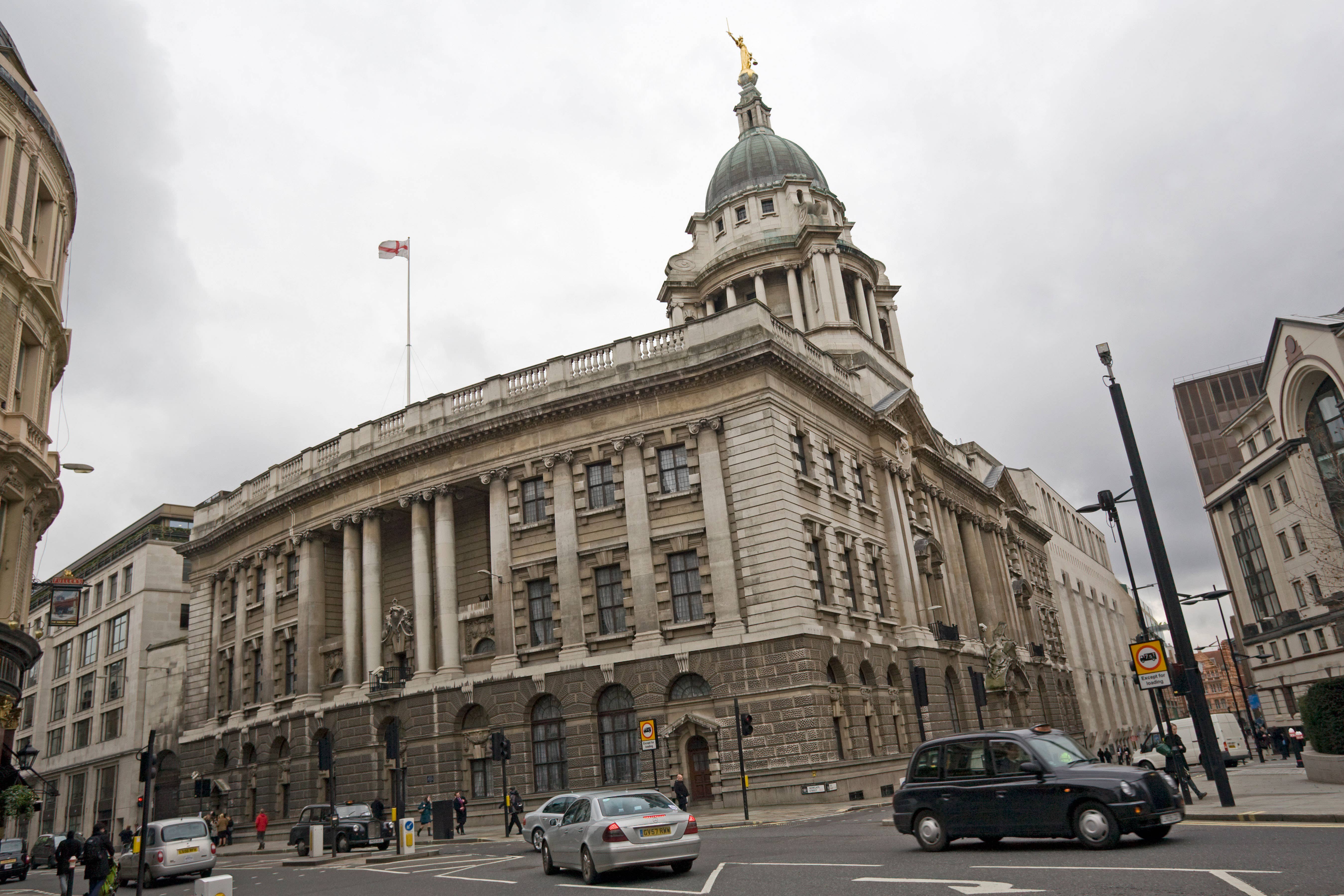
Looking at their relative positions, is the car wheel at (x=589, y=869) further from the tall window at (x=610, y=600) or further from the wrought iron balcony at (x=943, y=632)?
the wrought iron balcony at (x=943, y=632)

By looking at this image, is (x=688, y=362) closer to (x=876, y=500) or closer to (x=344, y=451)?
(x=876, y=500)

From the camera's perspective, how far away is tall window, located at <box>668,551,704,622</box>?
33.3 meters

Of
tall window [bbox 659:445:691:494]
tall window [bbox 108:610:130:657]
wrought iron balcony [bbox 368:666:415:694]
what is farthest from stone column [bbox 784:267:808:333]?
tall window [bbox 108:610:130:657]

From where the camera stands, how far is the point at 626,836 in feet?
46.6

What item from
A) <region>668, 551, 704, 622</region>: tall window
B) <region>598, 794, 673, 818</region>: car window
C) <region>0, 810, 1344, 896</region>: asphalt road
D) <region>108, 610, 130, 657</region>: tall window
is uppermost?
<region>108, 610, 130, 657</region>: tall window

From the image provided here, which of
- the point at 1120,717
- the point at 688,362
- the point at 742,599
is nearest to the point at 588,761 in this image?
→ the point at 742,599

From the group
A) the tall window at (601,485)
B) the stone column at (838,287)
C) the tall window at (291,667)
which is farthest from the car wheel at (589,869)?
the stone column at (838,287)

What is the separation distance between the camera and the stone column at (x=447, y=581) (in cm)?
3688

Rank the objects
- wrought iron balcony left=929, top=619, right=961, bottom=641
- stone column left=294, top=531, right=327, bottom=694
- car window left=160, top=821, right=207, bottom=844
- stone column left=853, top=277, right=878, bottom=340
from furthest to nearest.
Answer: stone column left=853, top=277, right=878, bottom=340, wrought iron balcony left=929, top=619, right=961, bottom=641, stone column left=294, top=531, right=327, bottom=694, car window left=160, top=821, right=207, bottom=844

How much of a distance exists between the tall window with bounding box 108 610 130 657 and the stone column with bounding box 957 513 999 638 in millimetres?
53361

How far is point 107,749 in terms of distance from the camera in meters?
61.5

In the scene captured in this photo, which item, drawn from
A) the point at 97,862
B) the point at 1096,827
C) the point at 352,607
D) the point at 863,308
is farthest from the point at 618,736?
the point at 863,308

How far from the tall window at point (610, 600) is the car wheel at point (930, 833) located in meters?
20.4

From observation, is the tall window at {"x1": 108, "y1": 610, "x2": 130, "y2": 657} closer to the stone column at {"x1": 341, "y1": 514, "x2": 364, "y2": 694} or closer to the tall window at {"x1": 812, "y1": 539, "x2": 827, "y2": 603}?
the stone column at {"x1": 341, "y1": 514, "x2": 364, "y2": 694}
